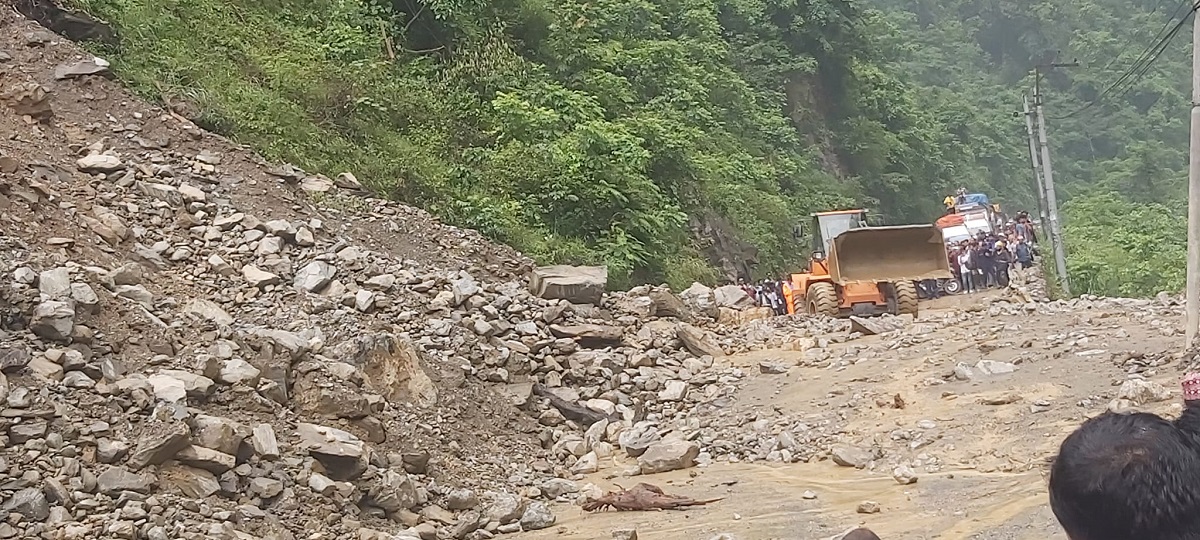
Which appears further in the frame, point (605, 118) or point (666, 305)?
point (605, 118)

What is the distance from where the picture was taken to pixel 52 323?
5781 mm

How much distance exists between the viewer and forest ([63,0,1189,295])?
36.9 ft

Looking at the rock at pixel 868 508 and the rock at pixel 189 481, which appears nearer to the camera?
the rock at pixel 189 481

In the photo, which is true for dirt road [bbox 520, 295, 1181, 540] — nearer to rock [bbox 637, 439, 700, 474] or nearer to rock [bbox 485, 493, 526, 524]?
rock [bbox 637, 439, 700, 474]

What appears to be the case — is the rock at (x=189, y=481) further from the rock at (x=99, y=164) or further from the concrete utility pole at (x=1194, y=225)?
the concrete utility pole at (x=1194, y=225)

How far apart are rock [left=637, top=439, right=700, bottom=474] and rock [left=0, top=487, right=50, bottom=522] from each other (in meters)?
3.50

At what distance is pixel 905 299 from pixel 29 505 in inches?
417

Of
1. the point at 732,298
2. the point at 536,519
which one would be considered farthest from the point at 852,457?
the point at 732,298

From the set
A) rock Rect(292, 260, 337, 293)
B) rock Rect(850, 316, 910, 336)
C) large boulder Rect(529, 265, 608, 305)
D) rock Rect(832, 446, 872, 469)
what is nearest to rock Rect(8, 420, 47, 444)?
rock Rect(292, 260, 337, 293)

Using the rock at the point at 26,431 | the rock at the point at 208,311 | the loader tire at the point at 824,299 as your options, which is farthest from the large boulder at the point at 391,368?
the loader tire at the point at 824,299

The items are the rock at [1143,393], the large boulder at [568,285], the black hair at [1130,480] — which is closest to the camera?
the black hair at [1130,480]

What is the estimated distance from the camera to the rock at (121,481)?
482cm

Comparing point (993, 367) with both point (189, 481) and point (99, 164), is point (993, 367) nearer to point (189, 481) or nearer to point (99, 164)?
point (189, 481)

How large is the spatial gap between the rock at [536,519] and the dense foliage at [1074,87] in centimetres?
3134
